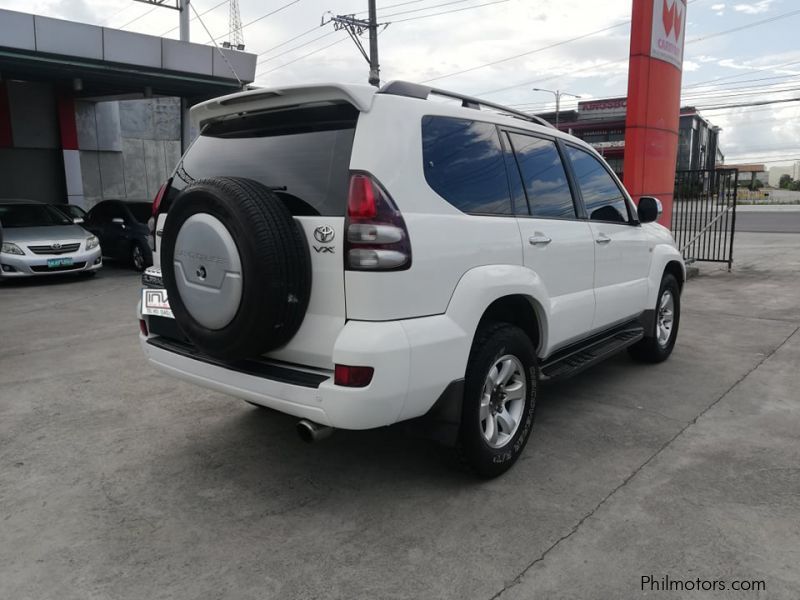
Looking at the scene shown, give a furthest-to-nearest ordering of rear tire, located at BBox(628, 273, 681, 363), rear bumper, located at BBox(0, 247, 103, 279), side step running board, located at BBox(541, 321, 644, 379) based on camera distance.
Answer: rear bumper, located at BBox(0, 247, 103, 279)
rear tire, located at BBox(628, 273, 681, 363)
side step running board, located at BBox(541, 321, 644, 379)

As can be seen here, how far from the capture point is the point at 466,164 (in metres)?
3.21

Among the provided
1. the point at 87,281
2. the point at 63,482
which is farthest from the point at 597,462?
the point at 87,281

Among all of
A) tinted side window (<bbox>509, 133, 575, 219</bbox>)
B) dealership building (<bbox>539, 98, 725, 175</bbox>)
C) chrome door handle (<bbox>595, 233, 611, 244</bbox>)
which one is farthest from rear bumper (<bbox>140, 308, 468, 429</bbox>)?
dealership building (<bbox>539, 98, 725, 175</bbox>)

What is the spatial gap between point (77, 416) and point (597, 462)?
3418 millimetres

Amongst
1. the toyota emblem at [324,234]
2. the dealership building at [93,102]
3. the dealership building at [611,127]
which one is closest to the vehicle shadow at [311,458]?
the toyota emblem at [324,234]

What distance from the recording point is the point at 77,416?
4340 mm

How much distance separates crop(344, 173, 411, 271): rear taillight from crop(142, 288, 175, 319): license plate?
4.08 ft

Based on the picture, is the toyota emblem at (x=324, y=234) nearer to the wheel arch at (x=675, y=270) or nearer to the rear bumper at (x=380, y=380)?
the rear bumper at (x=380, y=380)

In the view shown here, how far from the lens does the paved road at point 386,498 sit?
8.26 ft

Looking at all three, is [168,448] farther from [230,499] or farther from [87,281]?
[87,281]

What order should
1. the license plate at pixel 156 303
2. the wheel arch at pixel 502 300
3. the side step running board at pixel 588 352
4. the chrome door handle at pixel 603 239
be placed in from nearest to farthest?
the wheel arch at pixel 502 300, the license plate at pixel 156 303, the side step running board at pixel 588 352, the chrome door handle at pixel 603 239

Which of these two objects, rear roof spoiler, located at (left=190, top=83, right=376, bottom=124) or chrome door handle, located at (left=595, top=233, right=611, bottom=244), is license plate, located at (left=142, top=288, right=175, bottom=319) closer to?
rear roof spoiler, located at (left=190, top=83, right=376, bottom=124)

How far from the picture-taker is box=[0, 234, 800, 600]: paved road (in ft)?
8.26

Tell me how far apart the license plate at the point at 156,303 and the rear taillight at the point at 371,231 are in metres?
1.24
